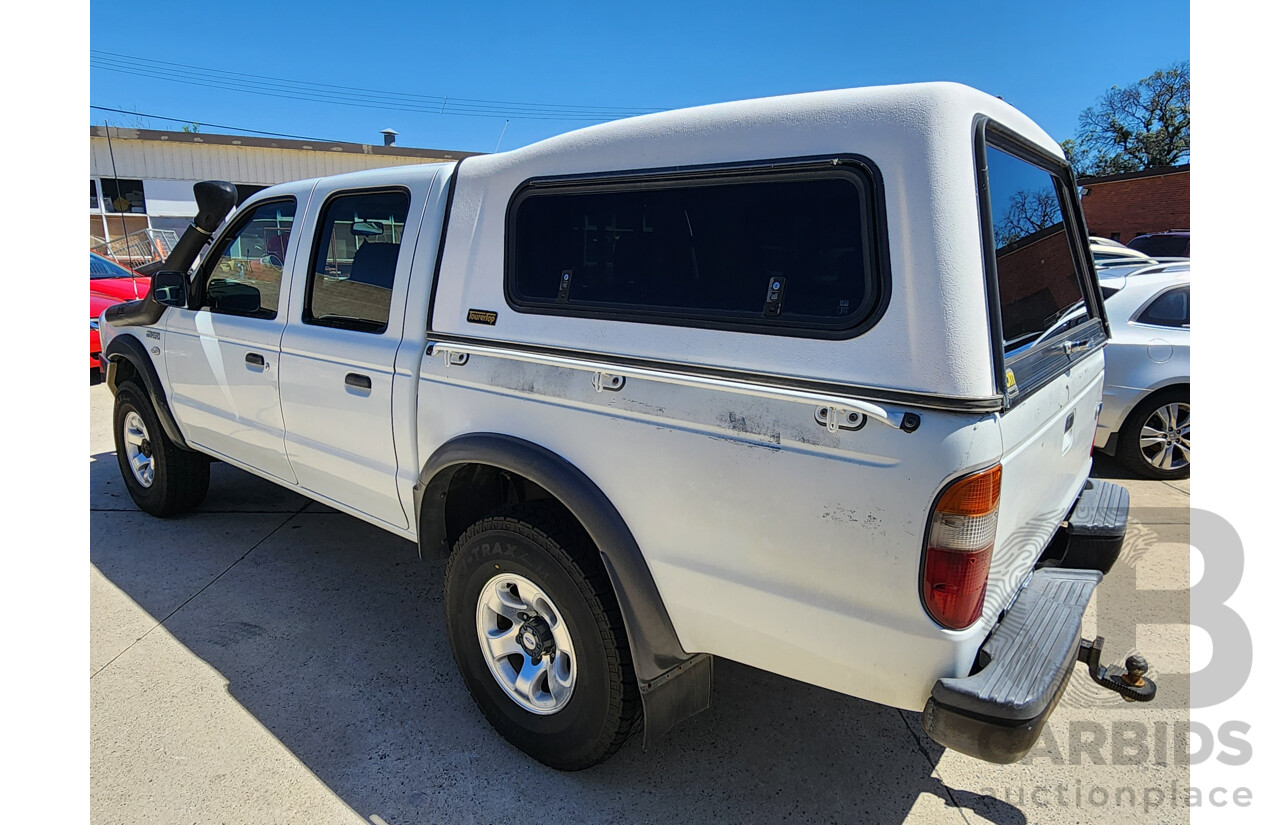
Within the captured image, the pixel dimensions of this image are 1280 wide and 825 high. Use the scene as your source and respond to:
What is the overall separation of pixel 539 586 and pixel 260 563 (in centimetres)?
263

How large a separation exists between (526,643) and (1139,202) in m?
32.1

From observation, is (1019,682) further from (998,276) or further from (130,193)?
(130,193)

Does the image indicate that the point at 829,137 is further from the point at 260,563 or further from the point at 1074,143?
the point at 1074,143

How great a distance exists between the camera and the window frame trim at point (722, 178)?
5.81 ft

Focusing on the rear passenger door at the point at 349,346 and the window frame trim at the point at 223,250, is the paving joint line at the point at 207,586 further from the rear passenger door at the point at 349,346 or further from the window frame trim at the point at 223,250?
the window frame trim at the point at 223,250

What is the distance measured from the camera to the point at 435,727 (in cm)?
281

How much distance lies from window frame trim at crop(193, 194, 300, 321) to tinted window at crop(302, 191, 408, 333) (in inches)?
10.1

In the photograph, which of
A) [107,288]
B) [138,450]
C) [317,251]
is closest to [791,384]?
[317,251]

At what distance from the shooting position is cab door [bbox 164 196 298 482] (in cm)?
350

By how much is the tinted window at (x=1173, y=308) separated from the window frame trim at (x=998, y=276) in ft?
9.84

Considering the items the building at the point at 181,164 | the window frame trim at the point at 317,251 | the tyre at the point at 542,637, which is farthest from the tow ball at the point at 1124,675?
the building at the point at 181,164

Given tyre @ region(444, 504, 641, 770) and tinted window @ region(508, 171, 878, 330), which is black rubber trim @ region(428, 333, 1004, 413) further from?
tyre @ region(444, 504, 641, 770)

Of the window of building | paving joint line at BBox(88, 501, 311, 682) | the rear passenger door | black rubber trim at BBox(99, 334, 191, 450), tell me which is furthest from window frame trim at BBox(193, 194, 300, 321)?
the window of building

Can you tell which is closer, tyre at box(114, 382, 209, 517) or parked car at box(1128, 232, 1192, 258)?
tyre at box(114, 382, 209, 517)
